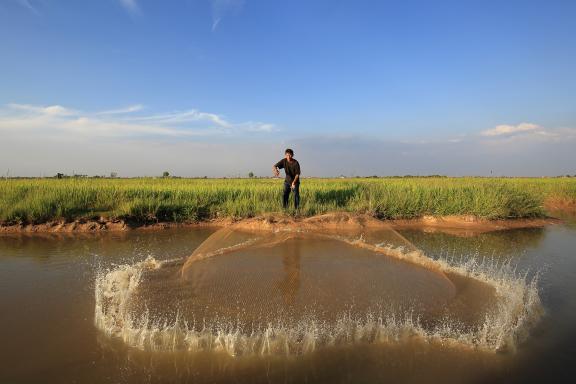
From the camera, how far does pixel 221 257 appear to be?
4496 mm

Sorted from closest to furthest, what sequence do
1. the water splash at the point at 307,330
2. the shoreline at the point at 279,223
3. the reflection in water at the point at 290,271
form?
the water splash at the point at 307,330
the reflection in water at the point at 290,271
the shoreline at the point at 279,223

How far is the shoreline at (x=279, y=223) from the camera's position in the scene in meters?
8.95

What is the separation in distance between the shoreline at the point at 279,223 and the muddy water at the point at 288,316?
10.8 feet

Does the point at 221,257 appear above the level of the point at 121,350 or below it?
above

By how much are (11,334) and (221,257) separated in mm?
2053

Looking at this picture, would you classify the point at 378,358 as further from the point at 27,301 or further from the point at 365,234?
the point at 27,301

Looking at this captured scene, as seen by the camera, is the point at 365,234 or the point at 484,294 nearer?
the point at 484,294

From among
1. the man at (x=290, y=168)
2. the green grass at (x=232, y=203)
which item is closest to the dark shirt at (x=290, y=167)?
the man at (x=290, y=168)

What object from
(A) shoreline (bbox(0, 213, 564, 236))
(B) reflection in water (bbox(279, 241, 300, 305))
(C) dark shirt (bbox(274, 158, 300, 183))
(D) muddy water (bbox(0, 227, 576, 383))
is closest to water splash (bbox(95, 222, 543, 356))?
(D) muddy water (bbox(0, 227, 576, 383))

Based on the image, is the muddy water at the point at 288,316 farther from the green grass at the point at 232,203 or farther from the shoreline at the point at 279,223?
the green grass at the point at 232,203

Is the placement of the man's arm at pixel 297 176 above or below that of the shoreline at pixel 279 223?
above

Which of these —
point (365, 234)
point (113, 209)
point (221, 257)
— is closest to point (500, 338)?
point (365, 234)

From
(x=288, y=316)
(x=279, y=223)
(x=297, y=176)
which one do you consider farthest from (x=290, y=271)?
(x=297, y=176)

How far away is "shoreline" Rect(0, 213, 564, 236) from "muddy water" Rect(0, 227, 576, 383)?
330cm
